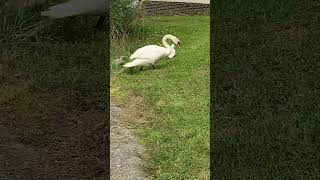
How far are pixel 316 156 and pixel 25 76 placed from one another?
5.28 m

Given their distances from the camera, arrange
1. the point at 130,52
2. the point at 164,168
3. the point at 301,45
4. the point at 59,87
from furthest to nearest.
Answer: the point at 130,52 → the point at 301,45 → the point at 59,87 → the point at 164,168

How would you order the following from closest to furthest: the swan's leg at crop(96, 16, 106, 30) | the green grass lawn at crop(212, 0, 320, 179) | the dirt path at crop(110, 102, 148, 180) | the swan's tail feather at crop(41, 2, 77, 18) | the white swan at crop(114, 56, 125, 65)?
the dirt path at crop(110, 102, 148, 180) < the green grass lawn at crop(212, 0, 320, 179) < the white swan at crop(114, 56, 125, 65) < the swan's tail feather at crop(41, 2, 77, 18) < the swan's leg at crop(96, 16, 106, 30)

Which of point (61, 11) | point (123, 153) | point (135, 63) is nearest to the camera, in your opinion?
point (123, 153)

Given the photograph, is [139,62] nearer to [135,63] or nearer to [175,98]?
[135,63]

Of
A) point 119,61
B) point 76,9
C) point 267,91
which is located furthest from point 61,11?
point 267,91

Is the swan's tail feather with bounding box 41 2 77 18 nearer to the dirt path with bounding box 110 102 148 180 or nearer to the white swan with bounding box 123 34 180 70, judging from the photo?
the white swan with bounding box 123 34 180 70

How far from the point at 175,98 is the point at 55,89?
1.95 m

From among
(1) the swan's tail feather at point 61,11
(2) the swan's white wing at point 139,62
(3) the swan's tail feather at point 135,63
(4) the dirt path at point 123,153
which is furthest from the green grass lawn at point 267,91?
(1) the swan's tail feather at point 61,11

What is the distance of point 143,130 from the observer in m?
8.37

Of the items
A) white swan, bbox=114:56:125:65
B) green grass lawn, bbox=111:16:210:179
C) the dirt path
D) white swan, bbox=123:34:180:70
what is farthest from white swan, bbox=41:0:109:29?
the dirt path

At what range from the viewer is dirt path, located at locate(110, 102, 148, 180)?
7.09 meters

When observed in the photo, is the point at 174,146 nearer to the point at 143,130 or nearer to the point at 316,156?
the point at 143,130

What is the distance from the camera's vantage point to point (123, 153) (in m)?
7.66

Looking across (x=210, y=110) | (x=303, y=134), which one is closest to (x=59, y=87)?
(x=210, y=110)
